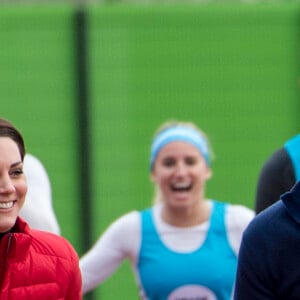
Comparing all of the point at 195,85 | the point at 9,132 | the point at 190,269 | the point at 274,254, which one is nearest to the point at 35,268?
the point at 9,132

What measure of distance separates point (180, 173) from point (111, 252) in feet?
1.72

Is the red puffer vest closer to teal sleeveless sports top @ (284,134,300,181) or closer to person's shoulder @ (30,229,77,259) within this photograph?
person's shoulder @ (30,229,77,259)

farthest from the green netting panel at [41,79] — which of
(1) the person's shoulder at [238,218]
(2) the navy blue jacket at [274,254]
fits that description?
(2) the navy blue jacket at [274,254]

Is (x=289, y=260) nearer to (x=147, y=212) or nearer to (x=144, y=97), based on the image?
(x=147, y=212)

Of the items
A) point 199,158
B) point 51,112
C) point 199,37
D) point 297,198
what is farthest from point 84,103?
point 297,198

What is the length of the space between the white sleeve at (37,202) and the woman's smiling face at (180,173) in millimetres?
1397

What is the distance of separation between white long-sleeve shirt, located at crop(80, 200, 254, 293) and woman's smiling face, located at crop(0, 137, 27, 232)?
7.39 ft

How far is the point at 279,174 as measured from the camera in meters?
5.71

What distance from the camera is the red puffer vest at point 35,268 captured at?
5051mm

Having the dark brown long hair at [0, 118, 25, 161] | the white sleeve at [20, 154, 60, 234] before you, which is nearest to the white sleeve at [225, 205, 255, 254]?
the white sleeve at [20, 154, 60, 234]

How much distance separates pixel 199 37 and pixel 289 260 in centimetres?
523

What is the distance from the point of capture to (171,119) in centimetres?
973

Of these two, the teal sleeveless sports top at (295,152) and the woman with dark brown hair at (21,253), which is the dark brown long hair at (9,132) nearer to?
the woman with dark brown hair at (21,253)

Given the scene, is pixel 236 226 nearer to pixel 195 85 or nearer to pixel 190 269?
pixel 190 269
